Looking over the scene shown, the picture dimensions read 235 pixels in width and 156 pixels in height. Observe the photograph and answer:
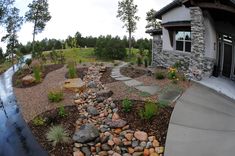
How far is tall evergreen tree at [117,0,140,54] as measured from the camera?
26266 mm

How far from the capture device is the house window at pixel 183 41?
16.8 meters

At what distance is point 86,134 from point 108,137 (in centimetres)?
66

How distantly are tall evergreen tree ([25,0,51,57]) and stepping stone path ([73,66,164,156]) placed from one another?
1890 centimetres

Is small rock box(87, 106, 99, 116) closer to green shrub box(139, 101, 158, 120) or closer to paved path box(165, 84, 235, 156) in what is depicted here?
green shrub box(139, 101, 158, 120)

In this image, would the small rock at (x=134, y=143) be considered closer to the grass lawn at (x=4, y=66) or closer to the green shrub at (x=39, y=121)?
the green shrub at (x=39, y=121)

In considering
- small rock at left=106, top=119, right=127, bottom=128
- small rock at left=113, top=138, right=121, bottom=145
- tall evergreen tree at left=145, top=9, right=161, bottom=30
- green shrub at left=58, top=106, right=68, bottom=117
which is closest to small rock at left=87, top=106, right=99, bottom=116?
green shrub at left=58, top=106, right=68, bottom=117

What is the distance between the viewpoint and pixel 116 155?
26.0 ft

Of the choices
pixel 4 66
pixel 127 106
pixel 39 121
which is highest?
pixel 4 66

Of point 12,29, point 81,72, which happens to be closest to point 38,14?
point 12,29

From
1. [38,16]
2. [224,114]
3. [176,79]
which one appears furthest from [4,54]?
[224,114]

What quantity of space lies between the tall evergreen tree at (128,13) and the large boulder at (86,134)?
1894cm

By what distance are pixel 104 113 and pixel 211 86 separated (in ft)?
15.9

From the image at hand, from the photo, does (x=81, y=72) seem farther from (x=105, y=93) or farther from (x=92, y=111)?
(x=92, y=111)

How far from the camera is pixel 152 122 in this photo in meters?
9.09
